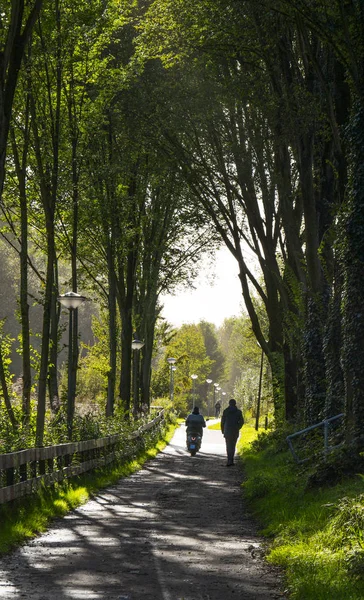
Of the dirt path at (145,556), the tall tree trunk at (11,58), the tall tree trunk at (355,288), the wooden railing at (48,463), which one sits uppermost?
the tall tree trunk at (11,58)

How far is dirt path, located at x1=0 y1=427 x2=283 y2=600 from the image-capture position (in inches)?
301

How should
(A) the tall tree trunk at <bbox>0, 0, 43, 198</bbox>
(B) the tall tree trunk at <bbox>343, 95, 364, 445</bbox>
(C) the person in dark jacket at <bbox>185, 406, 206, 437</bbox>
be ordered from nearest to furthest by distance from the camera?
(A) the tall tree trunk at <bbox>0, 0, 43, 198</bbox> → (B) the tall tree trunk at <bbox>343, 95, 364, 445</bbox> → (C) the person in dark jacket at <bbox>185, 406, 206, 437</bbox>

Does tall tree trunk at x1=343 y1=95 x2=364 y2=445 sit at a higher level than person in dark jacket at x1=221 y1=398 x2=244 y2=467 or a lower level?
higher

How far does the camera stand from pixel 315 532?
31.4 feet

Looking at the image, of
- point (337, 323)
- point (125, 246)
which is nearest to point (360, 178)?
point (337, 323)

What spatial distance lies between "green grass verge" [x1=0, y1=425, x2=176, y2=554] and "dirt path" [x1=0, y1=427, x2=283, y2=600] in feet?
0.61

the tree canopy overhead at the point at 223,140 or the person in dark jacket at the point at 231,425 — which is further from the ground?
the tree canopy overhead at the point at 223,140

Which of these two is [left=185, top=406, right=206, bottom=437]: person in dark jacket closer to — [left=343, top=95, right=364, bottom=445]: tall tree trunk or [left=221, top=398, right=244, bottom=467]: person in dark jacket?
[left=221, top=398, right=244, bottom=467]: person in dark jacket

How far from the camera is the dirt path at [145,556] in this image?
7.65m

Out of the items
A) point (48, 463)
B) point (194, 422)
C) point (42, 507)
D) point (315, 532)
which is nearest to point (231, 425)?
point (194, 422)

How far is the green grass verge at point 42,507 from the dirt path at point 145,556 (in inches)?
7.3

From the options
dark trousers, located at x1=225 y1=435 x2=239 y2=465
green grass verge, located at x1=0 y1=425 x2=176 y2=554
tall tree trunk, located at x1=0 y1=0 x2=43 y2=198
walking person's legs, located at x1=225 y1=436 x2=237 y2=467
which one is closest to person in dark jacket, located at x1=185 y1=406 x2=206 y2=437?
walking person's legs, located at x1=225 y1=436 x2=237 y2=467

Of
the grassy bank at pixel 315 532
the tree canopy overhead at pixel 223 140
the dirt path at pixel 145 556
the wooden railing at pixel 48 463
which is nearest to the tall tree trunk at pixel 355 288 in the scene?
the tree canopy overhead at pixel 223 140

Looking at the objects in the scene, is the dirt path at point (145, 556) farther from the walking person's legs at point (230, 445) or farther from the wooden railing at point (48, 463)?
the walking person's legs at point (230, 445)
